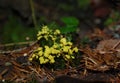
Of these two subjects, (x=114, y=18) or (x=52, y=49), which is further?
(x=114, y=18)

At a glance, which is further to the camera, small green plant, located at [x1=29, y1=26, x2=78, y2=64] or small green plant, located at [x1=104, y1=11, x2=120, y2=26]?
small green plant, located at [x1=104, y1=11, x2=120, y2=26]

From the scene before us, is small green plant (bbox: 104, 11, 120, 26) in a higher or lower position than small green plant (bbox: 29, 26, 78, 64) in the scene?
higher

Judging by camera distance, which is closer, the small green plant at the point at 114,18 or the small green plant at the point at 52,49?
the small green plant at the point at 52,49

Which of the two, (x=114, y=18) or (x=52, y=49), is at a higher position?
(x=114, y=18)

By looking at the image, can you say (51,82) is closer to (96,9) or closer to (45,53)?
(45,53)

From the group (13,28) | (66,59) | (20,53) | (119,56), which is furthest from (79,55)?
(13,28)

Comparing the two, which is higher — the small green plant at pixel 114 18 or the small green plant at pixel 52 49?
the small green plant at pixel 114 18

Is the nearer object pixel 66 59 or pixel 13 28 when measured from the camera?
pixel 66 59

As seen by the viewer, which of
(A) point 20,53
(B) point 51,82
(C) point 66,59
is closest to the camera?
(B) point 51,82
